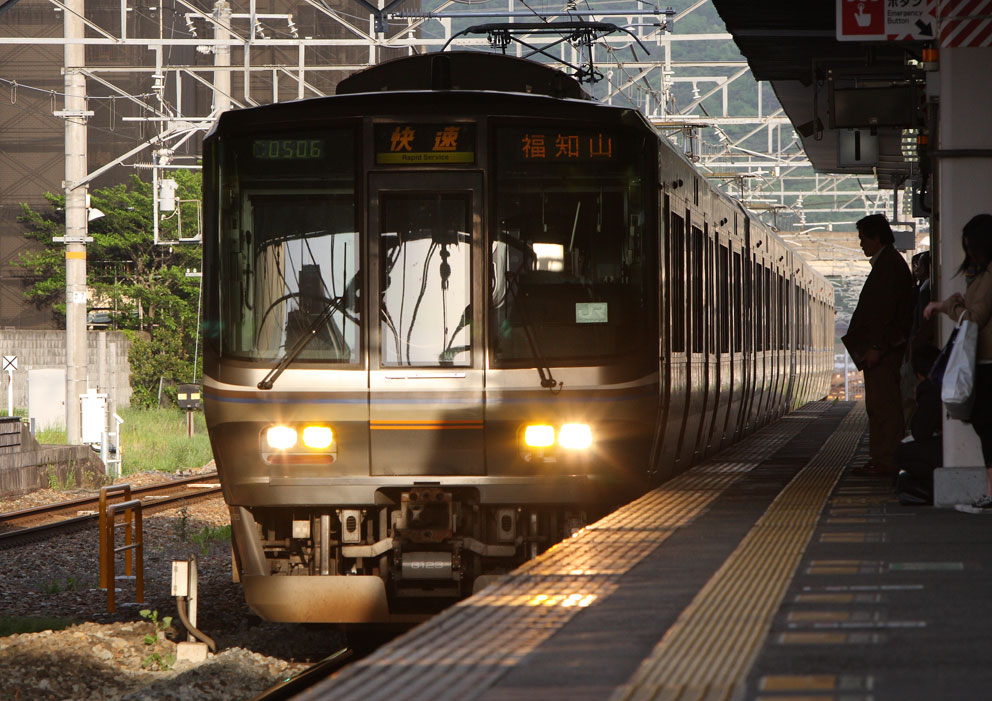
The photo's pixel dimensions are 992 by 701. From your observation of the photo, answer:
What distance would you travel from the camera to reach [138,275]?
4275 centimetres

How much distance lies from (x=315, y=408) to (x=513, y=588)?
2492 mm

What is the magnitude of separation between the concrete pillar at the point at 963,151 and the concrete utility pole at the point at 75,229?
56.9 feet

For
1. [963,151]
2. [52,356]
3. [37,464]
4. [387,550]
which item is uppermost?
[963,151]

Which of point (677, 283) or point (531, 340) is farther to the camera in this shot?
point (677, 283)

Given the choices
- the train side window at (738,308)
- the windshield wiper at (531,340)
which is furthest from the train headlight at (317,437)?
the train side window at (738,308)

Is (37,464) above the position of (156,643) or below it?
above

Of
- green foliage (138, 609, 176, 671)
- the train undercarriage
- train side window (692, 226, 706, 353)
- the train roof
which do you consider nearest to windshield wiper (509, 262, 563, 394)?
the train undercarriage

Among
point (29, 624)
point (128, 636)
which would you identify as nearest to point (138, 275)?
point (29, 624)

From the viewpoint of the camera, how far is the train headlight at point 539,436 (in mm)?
7634

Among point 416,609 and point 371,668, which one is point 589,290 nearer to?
point 416,609

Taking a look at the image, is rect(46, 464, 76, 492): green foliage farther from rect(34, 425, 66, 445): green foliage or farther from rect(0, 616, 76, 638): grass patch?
rect(0, 616, 76, 638): grass patch

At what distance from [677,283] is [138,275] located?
116ft

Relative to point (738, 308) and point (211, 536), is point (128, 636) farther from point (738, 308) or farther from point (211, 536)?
point (738, 308)

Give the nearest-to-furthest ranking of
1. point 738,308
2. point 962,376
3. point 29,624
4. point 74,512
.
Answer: point 962,376 → point 29,624 → point 738,308 → point 74,512
